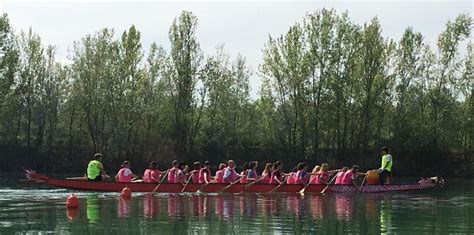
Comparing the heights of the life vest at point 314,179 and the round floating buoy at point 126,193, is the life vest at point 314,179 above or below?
above

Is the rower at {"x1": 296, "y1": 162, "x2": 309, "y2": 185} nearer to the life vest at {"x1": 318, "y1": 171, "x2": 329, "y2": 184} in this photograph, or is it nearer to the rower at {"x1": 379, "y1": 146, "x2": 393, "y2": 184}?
the life vest at {"x1": 318, "y1": 171, "x2": 329, "y2": 184}

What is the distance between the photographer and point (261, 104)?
54750 mm

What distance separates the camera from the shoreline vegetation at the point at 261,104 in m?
51.6

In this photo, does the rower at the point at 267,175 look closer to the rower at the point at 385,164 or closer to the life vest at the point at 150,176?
the life vest at the point at 150,176

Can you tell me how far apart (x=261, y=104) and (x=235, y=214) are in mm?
36823

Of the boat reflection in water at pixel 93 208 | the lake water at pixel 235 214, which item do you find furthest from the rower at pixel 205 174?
the boat reflection in water at pixel 93 208

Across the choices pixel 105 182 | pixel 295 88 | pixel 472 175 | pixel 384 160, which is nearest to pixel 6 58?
pixel 295 88

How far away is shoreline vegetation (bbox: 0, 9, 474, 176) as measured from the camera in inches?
2032

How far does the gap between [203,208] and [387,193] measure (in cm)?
1070

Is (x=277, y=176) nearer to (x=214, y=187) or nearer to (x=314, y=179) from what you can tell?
(x=314, y=179)

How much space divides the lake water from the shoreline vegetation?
2636 cm

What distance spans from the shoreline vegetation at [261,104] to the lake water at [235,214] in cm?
2636

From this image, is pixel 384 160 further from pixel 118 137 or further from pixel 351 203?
pixel 118 137

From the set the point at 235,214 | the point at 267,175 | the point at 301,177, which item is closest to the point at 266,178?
the point at 267,175
